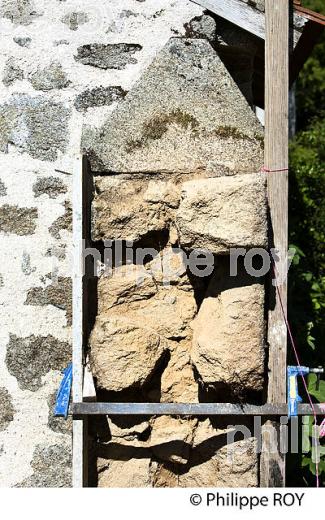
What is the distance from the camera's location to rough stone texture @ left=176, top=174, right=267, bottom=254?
2988 millimetres

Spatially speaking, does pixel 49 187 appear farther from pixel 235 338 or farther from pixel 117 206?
pixel 235 338

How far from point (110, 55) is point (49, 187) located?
701 millimetres

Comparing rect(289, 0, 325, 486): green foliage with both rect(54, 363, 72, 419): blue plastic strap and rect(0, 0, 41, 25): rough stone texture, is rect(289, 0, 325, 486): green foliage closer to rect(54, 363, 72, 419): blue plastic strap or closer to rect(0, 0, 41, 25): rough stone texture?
rect(54, 363, 72, 419): blue plastic strap

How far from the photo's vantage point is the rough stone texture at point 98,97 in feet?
11.2

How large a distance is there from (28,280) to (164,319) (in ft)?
2.26

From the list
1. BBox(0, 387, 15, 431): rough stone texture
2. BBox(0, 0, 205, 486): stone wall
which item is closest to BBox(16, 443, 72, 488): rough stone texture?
BBox(0, 0, 205, 486): stone wall

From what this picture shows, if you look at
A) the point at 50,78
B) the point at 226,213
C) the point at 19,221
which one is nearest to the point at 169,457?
the point at 226,213

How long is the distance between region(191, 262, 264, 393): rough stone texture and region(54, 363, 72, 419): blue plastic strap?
576 millimetres

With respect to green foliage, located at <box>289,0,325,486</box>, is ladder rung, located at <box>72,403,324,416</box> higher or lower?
lower

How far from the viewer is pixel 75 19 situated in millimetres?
3471

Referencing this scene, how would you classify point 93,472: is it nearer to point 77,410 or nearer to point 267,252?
→ point 77,410

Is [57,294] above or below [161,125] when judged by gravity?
below

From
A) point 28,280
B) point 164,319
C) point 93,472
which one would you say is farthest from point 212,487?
point 28,280

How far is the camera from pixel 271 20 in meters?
3.23
